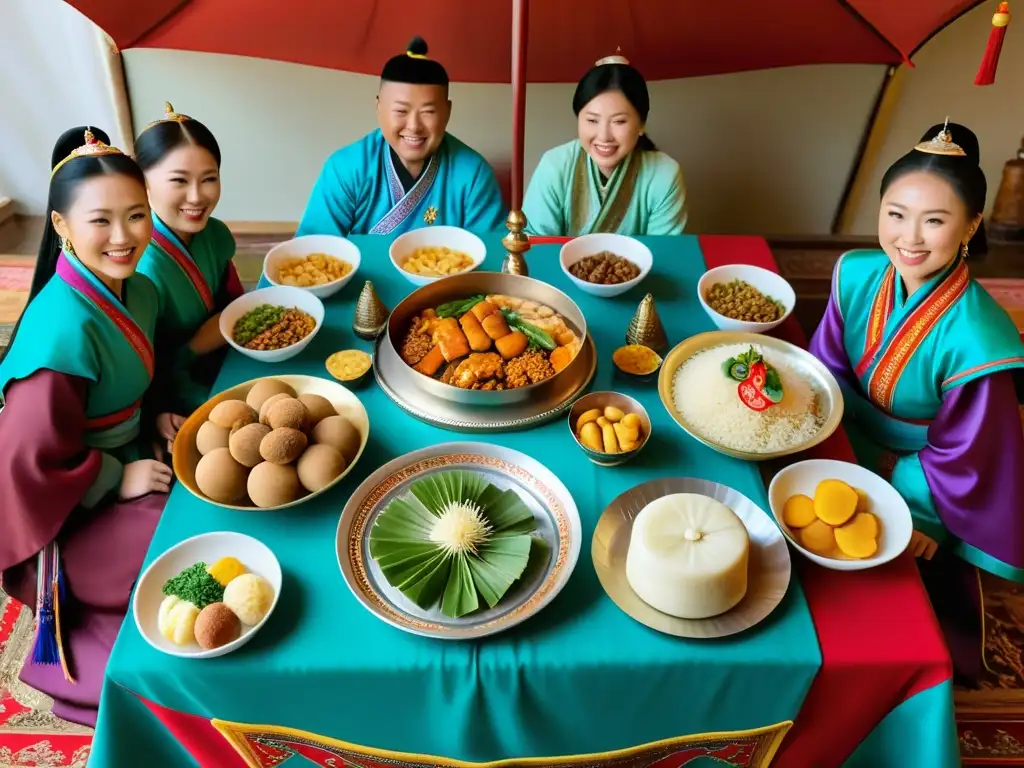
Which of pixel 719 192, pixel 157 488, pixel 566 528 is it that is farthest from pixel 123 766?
pixel 719 192

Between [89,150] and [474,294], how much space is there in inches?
35.9

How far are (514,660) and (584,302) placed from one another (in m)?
1.10

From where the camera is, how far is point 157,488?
1.64m

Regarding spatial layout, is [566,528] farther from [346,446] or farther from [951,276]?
[951,276]

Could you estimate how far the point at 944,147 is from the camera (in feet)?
4.90

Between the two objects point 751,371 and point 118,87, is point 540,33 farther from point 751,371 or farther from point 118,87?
point 118,87

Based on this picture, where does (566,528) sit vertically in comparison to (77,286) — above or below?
below

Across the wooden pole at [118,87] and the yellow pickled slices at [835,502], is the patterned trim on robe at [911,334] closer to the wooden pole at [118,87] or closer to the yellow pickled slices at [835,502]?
the yellow pickled slices at [835,502]

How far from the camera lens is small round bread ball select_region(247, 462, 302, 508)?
1.37 m

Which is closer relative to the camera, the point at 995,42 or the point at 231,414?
the point at 231,414

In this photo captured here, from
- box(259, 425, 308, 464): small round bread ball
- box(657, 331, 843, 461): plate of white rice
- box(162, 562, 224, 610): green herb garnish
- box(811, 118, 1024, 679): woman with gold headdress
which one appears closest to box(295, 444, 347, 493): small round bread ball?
box(259, 425, 308, 464): small round bread ball

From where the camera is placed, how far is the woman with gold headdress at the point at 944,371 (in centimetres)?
153

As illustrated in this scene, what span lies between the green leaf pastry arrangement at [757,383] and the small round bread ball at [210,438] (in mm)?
1102

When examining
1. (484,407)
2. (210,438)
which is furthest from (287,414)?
(484,407)
